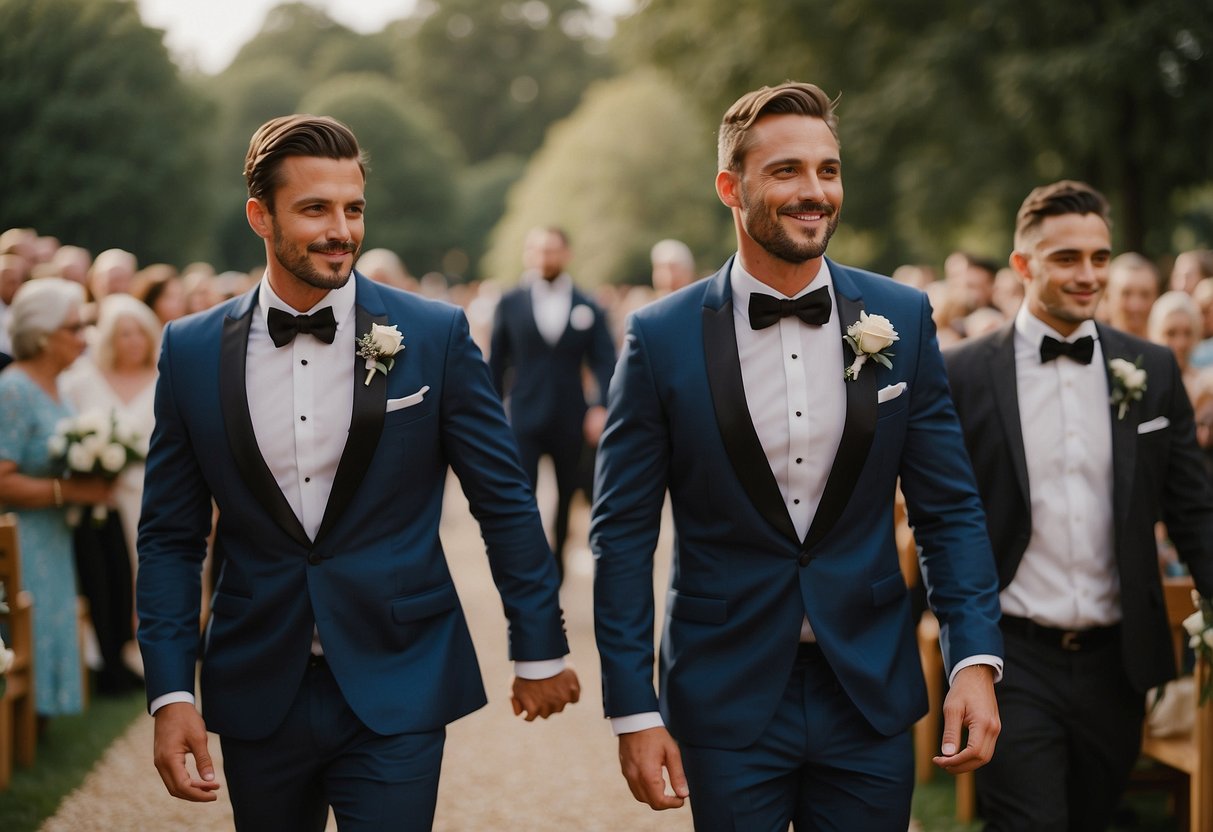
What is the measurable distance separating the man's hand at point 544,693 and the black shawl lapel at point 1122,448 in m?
1.89

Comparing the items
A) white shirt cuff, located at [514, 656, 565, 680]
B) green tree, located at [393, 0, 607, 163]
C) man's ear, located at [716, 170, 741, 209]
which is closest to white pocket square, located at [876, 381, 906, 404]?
man's ear, located at [716, 170, 741, 209]

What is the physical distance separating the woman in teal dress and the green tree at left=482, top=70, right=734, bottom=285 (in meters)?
36.9

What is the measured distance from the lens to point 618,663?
3367 millimetres

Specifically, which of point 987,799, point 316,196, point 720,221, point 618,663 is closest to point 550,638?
point 618,663

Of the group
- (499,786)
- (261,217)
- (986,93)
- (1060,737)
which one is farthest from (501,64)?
(261,217)

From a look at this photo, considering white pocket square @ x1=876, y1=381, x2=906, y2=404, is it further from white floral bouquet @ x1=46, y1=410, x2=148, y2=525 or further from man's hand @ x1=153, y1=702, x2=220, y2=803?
white floral bouquet @ x1=46, y1=410, x2=148, y2=525

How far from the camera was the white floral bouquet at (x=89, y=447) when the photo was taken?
721 cm

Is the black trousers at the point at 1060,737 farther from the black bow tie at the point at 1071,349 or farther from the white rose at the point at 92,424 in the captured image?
the white rose at the point at 92,424

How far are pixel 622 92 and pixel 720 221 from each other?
553 centimetres

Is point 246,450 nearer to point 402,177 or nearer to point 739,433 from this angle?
point 739,433

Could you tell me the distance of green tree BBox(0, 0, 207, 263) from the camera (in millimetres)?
12578

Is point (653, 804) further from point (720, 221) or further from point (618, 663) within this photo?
point (720, 221)

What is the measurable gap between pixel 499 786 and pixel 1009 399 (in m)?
3.27

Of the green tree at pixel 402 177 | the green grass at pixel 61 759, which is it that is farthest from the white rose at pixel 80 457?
the green tree at pixel 402 177
